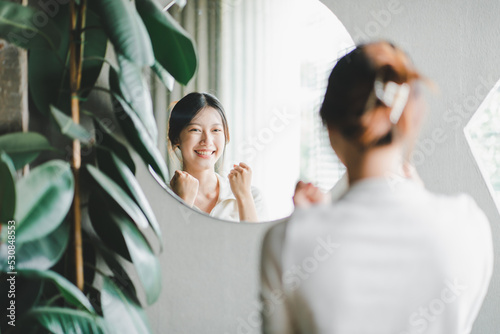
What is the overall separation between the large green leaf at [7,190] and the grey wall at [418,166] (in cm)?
57

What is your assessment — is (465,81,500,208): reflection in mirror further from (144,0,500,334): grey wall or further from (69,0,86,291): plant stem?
(69,0,86,291): plant stem

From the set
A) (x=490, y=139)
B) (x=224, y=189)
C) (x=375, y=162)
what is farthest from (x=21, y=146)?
(x=490, y=139)

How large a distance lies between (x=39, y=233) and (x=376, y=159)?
2.35ft

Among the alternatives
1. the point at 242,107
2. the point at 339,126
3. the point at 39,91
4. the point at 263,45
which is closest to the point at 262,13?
the point at 263,45

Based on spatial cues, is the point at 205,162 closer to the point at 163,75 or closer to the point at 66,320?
the point at 163,75

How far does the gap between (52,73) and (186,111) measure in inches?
17.0

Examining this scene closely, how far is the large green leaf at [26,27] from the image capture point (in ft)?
3.61

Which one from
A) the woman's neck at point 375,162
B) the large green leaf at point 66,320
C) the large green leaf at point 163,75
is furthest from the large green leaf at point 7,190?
the woman's neck at point 375,162

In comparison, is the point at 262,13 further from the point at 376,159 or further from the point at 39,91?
the point at 376,159

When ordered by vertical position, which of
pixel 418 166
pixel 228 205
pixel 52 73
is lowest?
pixel 228 205

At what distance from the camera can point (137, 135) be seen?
1.15m

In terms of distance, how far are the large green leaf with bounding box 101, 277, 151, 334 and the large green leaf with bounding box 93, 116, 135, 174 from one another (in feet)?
1.12

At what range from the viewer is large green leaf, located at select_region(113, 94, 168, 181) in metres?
1.13

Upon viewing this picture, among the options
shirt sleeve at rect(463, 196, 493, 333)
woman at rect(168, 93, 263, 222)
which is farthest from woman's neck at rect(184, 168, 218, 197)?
shirt sleeve at rect(463, 196, 493, 333)
